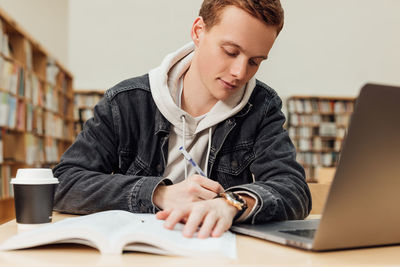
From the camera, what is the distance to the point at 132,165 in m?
1.29

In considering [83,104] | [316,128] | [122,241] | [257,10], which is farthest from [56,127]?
[122,241]

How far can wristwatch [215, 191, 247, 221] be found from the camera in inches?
31.6

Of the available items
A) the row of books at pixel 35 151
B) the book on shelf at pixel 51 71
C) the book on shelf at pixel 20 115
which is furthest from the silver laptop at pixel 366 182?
the book on shelf at pixel 51 71

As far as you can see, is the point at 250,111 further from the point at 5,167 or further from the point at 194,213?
the point at 5,167

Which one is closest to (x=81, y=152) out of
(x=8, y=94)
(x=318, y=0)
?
(x=8, y=94)

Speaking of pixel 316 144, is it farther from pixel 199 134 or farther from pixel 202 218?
pixel 202 218

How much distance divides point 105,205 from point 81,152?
27 cm

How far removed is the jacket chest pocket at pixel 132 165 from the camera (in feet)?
4.13

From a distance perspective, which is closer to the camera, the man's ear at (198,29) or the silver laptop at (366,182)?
the silver laptop at (366,182)

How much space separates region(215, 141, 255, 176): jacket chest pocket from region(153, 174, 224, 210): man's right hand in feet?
1.27

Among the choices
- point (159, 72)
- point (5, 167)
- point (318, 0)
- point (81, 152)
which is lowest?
point (5, 167)

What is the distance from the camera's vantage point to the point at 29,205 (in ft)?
2.53

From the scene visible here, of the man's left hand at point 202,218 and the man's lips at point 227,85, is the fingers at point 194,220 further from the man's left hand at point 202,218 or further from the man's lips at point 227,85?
the man's lips at point 227,85

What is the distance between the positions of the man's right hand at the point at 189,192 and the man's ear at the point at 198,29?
53 centimetres
